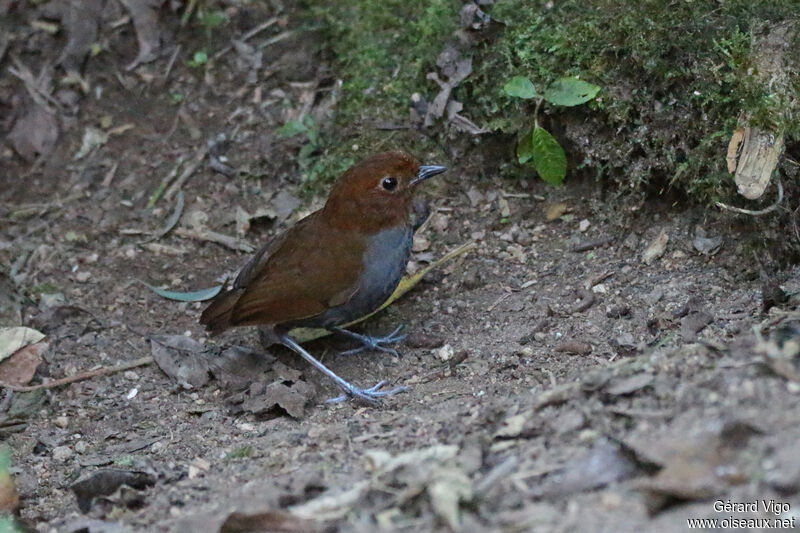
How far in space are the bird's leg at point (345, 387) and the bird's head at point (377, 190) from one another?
719mm

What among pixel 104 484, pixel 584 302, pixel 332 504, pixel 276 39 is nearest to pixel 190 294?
pixel 104 484

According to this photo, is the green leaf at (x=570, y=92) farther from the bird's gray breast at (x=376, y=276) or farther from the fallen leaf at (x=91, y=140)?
the fallen leaf at (x=91, y=140)

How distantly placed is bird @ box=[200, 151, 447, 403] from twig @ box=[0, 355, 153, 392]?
0.45 meters

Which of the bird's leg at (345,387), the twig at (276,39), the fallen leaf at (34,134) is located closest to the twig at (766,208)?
the bird's leg at (345,387)

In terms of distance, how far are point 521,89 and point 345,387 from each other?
1922 mm

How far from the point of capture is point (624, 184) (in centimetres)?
503

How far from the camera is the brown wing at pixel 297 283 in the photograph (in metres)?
4.84

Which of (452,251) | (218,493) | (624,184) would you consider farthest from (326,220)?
(218,493)

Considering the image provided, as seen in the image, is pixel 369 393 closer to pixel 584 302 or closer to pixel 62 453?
pixel 584 302

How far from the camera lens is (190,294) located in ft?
18.1

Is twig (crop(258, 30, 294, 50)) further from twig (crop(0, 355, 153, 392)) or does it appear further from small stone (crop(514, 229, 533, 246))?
twig (crop(0, 355, 153, 392))

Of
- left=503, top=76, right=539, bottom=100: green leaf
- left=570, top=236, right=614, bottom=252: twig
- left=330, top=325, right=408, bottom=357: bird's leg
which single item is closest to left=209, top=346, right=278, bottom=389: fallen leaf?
left=330, top=325, right=408, bottom=357: bird's leg

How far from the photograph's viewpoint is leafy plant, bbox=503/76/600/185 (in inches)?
199

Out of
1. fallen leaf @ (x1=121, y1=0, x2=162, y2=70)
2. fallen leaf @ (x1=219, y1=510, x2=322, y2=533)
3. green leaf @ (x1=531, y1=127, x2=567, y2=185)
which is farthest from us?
fallen leaf @ (x1=121, y1=0, x2=162, y2=70)
